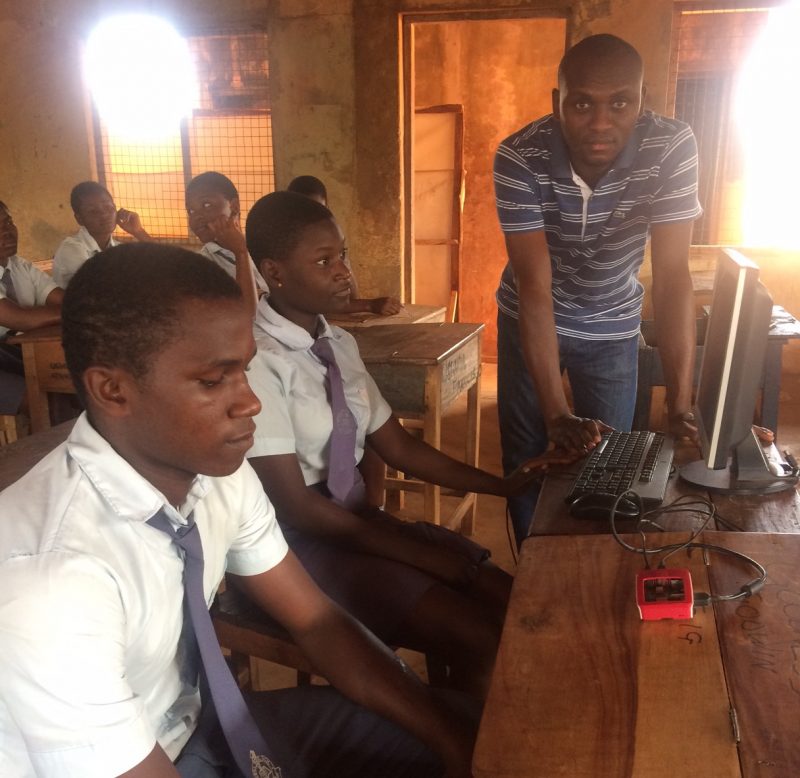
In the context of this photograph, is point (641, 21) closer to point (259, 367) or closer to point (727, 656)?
point (259, 367)

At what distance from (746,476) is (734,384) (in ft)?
1.00

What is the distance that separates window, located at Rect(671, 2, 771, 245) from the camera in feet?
17.9

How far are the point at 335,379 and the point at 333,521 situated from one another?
336 millimetres

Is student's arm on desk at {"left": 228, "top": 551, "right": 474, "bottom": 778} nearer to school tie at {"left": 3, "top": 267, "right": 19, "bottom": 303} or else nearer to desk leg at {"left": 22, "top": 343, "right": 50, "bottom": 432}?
desk leg at {"left": 22, "top": 343, "right": 50, "bottom": 432}

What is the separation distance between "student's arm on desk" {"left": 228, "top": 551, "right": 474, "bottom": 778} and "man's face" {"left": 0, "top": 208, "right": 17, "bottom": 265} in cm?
307

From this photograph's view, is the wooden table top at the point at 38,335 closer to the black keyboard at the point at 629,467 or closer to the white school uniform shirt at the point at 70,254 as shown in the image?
the white school uniform shirt at the point at 70,254

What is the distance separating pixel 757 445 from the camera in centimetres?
150

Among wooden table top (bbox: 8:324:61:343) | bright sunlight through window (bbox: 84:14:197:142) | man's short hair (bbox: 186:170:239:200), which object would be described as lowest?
wooden table top (bbox: 8:324:61:343)

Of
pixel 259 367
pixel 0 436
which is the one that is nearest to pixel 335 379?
pixel 259 367

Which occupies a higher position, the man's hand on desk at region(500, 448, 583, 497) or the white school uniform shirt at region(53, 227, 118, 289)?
the white school uniform shirt at region(53, 227, 118, 289)

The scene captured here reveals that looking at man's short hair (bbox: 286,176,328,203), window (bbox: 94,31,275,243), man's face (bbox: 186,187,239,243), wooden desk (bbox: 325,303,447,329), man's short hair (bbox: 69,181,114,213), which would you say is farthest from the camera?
window (bbox: 94,31,275,243)

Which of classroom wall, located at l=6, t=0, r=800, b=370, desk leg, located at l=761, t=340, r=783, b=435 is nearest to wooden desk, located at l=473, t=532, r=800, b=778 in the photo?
desk leg, located at l=761, t=340, r=783, b=435

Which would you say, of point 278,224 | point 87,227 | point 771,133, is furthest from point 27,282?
point 771,133

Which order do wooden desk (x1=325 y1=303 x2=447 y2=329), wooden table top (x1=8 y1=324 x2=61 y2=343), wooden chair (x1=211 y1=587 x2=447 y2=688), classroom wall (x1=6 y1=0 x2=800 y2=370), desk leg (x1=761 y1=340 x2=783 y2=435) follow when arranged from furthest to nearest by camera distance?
classroom wall (x1=6 y1=0 x2=800 y2=370)
desk leg (x1=761 y1=340 x2=783 y2=435)
wooden desk (x1=325 y1=303 x2=447 y2=329)
wooden table top (x1=8 y1=324 x2=61 y2=343)
wooden chair (x1=211 y1=587 x2=447 y2=688)
